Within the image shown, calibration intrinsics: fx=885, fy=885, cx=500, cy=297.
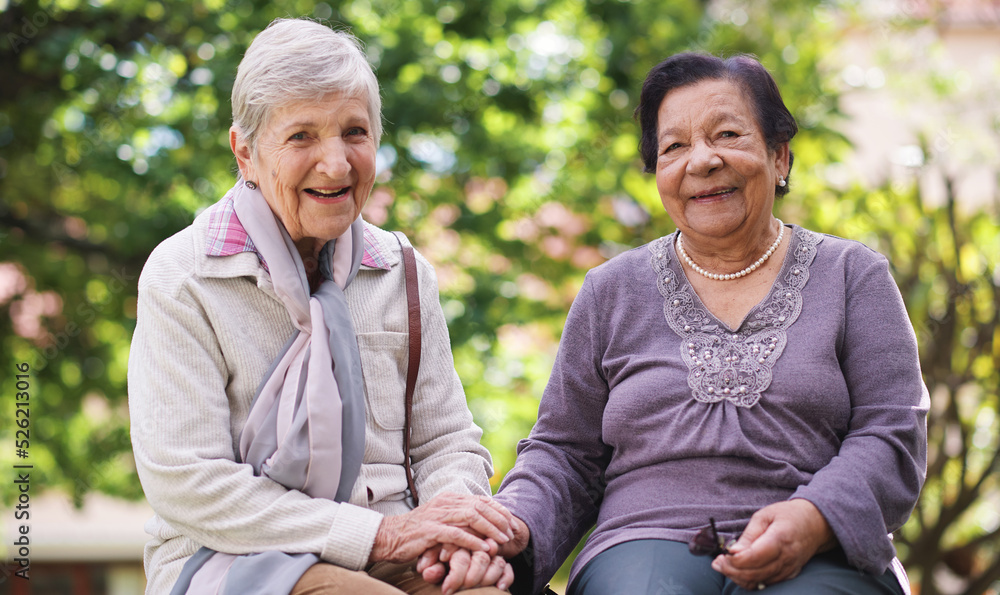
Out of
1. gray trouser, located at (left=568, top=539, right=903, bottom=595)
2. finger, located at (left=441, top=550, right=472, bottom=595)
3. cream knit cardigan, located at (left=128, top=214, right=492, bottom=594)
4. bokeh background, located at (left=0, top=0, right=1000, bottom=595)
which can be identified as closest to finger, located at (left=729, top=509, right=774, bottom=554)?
gray trouser, located at (left=568, top=539, right=903, bottom=595)

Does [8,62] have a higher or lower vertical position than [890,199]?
higher

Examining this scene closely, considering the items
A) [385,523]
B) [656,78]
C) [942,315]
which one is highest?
[656,78]

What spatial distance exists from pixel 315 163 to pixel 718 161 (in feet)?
3.12

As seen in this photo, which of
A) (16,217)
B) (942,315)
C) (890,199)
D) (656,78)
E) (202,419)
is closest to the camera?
(202,419)

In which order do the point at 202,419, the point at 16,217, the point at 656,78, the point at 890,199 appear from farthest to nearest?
the point at 16,217 → the point at 890,199 → the point at 656,78 → the point at 202,419

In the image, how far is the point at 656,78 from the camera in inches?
88.2

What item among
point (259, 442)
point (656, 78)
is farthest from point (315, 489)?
point (656, 78)

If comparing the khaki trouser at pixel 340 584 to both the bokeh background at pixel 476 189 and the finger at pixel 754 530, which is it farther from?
the bokeh background at pixel 476 189

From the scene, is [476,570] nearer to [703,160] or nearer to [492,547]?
[492,547]

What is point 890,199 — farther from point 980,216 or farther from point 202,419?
point 202,419

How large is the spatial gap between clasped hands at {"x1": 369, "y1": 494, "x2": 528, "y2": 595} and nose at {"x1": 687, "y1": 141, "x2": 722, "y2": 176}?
93cm

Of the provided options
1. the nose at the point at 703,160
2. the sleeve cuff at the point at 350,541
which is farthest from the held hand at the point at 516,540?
the nose at the point at 703,160

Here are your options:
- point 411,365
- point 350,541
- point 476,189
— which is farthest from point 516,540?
point 476,189

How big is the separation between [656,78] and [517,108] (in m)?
3.18
